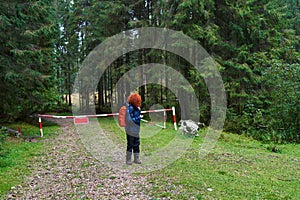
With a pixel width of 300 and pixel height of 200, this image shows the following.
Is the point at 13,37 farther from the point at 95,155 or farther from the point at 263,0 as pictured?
the point at 263,0

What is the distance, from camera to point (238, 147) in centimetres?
1029

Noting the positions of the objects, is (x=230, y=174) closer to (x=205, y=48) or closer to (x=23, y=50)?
(x=23, y=50)

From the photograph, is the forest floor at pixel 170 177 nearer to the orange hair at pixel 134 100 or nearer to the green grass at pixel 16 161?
the green grass at pixel 16 161

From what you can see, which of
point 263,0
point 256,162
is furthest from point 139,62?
point 256,162

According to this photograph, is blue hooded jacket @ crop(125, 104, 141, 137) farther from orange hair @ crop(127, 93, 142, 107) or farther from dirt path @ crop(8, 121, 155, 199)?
dirt path @ crop(8, 121, 155, 199)

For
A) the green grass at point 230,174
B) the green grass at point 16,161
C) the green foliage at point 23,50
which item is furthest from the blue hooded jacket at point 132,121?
the green foliage at point 23,50

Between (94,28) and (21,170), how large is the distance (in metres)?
15.2

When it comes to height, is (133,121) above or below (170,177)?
above

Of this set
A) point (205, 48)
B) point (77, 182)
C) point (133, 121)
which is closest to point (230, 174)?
point (133, 121)

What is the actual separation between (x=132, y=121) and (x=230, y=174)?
2674 millimetres

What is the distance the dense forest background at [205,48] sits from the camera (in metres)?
11.2

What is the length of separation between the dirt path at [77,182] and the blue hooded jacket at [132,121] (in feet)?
3.43

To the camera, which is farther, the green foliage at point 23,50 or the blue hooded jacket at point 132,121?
the green foliage at point 23,50

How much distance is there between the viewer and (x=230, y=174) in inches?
A: 256
